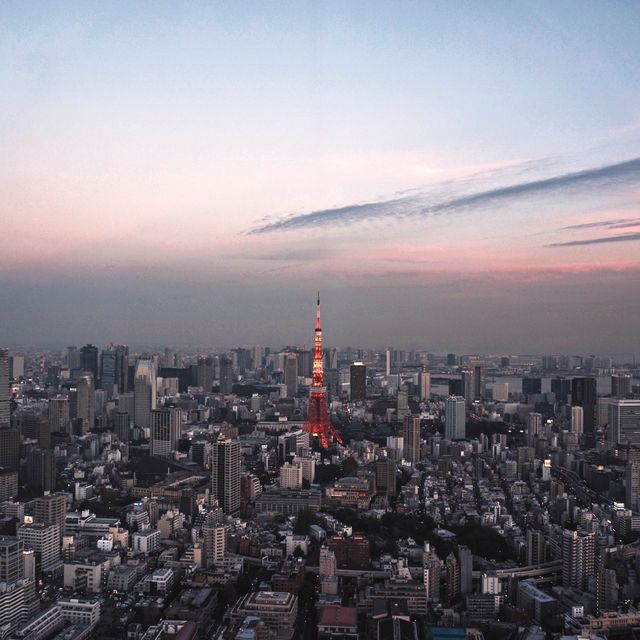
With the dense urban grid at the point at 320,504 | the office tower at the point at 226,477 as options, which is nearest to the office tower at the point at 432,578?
the dense urban grid at the point at 320,504

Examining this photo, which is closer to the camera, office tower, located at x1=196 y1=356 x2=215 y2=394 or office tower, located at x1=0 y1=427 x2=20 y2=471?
office tower, located at x1=0 y1=427 x2=20 y2=471

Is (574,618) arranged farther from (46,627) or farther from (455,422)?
(455,422)

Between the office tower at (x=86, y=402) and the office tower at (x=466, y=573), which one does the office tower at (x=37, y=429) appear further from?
the office tower at (x=466, y=573)

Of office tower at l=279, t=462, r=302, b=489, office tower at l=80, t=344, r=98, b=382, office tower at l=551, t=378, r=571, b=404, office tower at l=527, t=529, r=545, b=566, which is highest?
office tower at l=80, t=344, r=98, b=382

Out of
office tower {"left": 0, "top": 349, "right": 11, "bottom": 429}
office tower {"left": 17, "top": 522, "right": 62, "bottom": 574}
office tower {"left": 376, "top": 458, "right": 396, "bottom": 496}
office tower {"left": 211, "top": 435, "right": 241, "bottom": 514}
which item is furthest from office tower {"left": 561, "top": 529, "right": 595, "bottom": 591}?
office tower {"left": 0, "top": 349, "right": 11, "bottom": 429}

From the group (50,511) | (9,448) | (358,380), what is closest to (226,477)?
(50,511)

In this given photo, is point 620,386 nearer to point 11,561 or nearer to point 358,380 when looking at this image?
point 358,380

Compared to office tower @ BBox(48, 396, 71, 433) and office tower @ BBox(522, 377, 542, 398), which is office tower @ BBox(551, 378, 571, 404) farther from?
office tower @ BBox(48, 396, 71, 433)
